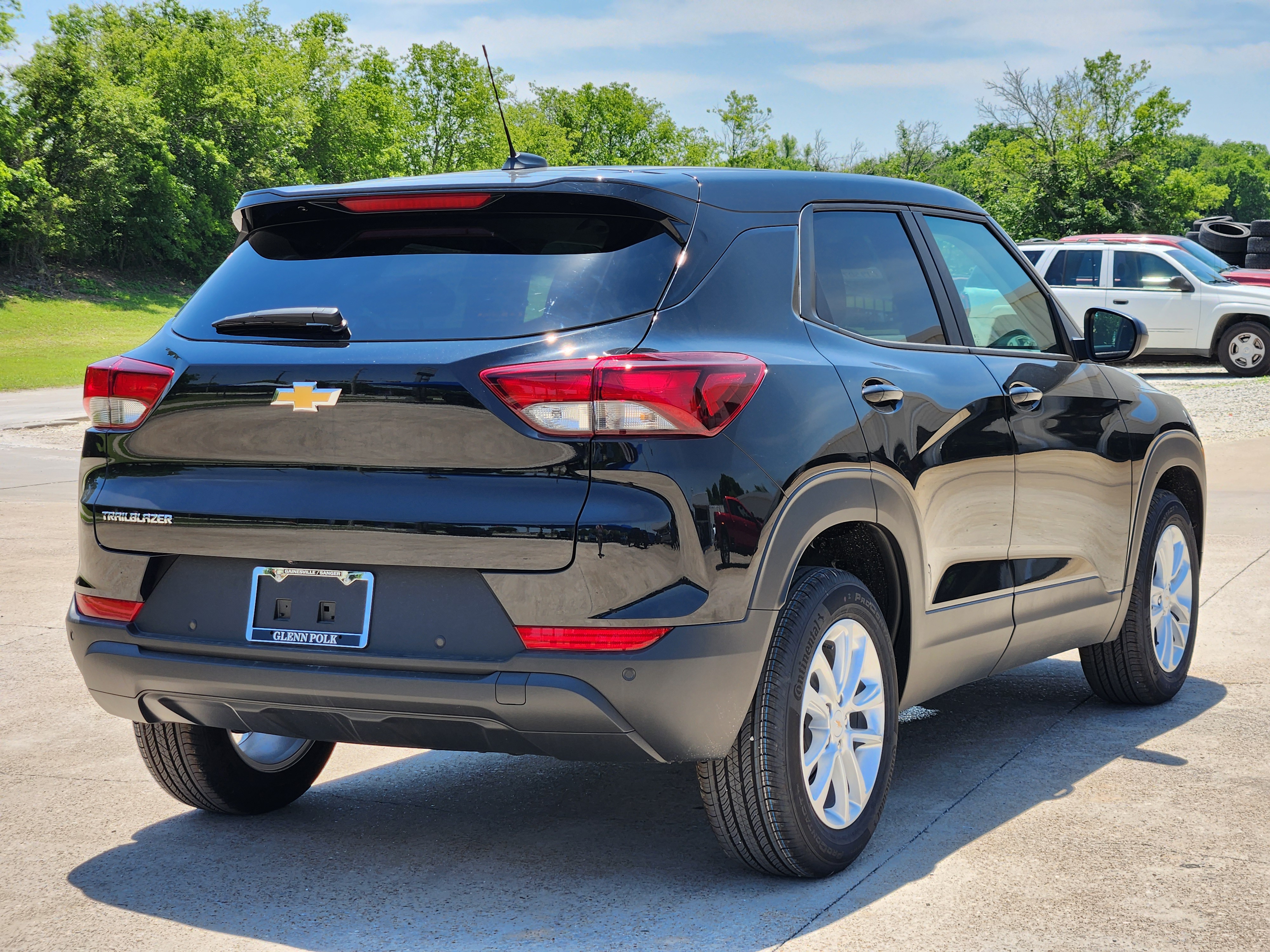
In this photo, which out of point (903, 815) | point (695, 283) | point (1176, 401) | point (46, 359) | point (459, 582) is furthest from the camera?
point (46, 359)

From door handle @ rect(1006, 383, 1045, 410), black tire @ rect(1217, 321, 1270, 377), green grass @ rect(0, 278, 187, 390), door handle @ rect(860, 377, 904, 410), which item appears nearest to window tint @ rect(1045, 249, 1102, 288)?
black tire @ rect(1217, 321, 1270, 377)

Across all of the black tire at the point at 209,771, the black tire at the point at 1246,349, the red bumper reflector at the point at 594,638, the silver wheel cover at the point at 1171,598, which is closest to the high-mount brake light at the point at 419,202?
the red bumper reflector at the point at 594,638

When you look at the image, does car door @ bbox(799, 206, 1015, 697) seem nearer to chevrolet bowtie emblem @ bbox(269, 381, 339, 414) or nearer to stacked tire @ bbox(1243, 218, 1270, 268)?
chevrolet bowtie emblem @ bbox(269, 381, 339, 414)

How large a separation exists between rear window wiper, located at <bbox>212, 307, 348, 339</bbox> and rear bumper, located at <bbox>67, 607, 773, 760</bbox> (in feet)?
2.50

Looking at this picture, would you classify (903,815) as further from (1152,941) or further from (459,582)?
(459,582)

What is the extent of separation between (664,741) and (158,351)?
1616 millimetres

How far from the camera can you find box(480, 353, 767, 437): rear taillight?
307 centimetres

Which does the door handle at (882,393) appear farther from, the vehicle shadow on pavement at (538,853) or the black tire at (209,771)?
the black tire at (209,771)

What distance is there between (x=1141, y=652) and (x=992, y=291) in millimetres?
1576

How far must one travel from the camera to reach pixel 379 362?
3238 mm

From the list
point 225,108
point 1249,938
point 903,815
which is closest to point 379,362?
point 903,815

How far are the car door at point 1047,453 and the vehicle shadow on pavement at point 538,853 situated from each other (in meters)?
0.46

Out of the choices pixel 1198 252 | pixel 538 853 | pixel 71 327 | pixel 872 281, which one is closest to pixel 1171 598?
pixel 872 281

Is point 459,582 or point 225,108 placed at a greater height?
point 225,108
